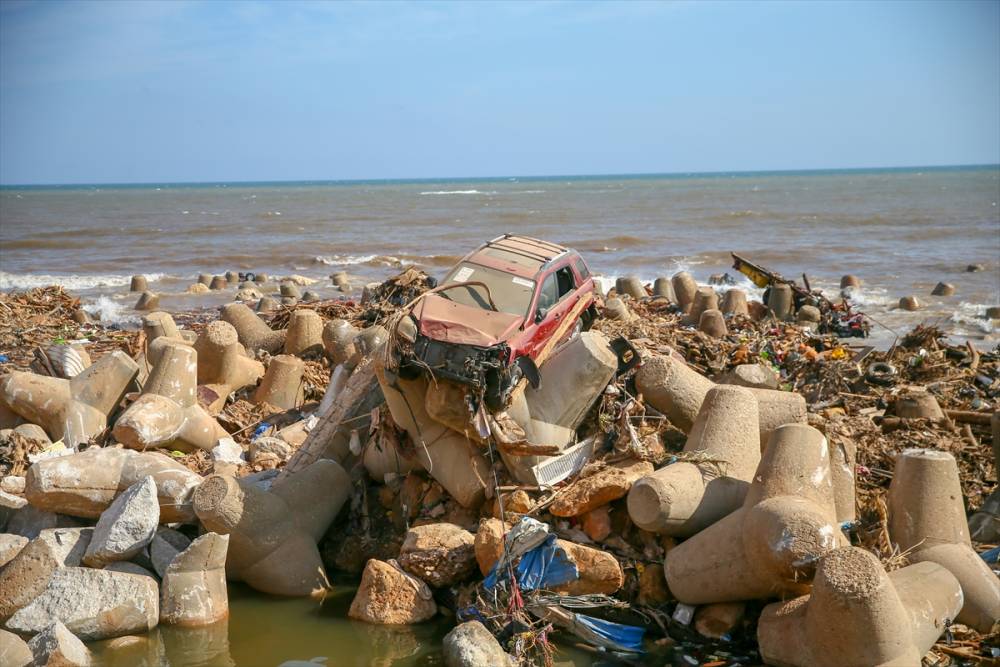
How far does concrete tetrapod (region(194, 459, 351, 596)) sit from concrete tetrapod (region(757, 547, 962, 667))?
3296mm

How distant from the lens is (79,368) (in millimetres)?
9992

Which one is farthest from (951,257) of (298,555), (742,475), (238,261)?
(298,555)

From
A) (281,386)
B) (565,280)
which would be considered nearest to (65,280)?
(281,386)

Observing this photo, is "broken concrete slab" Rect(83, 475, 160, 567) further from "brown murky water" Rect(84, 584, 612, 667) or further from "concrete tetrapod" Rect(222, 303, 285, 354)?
"concrete tetrapod" Rect(222, 303, 285, 354)

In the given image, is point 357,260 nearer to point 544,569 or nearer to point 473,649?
point 544,569

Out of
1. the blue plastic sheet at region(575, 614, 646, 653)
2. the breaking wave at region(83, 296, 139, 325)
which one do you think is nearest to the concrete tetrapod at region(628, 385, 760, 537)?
the blue plastic sheet at region(575, 614, 646, 653)

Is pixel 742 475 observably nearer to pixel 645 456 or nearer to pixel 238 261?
pixel 645 456

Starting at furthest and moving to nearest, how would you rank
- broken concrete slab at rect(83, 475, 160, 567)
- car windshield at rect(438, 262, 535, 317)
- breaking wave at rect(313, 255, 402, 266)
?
breaking wave at rect(313, 255, 402, 266), car windshield at rect(438, 262, 535, 317), broken concrete slab at rect(83, 475, 160, 567)

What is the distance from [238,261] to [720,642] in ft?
87.9

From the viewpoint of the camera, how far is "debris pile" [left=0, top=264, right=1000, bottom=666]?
573 cm

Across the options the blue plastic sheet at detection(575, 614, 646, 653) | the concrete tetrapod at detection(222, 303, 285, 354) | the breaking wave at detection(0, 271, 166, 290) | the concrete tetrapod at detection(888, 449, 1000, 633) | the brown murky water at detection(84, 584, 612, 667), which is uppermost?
the concrete tetrapod at detection(222, 303, 285, 354)

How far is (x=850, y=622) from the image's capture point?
5043mm

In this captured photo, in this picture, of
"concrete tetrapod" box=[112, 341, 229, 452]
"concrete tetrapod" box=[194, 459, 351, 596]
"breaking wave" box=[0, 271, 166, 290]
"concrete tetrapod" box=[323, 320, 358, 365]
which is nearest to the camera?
"concrete tetrapod" box=[194, 459, 351, 596]

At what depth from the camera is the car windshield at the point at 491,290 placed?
27.8 feet
